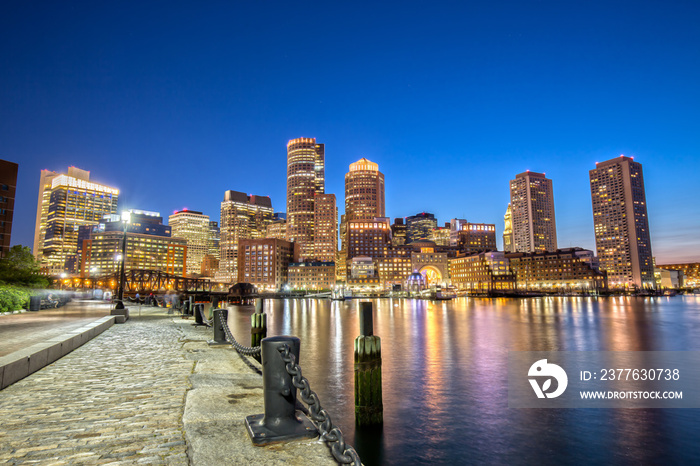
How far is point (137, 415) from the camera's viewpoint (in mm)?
7379

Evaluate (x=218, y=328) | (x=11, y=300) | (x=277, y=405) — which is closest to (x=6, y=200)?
(x=11, y=300)

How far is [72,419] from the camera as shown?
7113 mm

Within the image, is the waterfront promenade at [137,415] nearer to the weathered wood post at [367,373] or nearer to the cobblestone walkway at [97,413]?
the cobblestone walkway at [97,413]

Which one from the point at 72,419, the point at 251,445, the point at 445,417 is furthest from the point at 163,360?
the point at 445,417

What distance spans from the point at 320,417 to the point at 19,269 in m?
64.6

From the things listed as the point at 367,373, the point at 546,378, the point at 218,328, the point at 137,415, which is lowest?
the point at 546,378

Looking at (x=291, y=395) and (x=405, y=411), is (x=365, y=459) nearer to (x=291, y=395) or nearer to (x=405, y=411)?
(x=405, y=411)

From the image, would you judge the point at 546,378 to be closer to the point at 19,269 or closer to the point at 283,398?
the point at 283,398

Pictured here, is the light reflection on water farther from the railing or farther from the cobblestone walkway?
the railing

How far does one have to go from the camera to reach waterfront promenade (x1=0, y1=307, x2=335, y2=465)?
5.36 metres

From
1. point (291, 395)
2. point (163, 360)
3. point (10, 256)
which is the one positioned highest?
point (10, 256)

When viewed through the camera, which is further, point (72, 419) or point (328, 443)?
point (72, 419)

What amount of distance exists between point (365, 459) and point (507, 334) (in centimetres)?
4126

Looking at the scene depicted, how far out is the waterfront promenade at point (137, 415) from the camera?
17.6 feet
